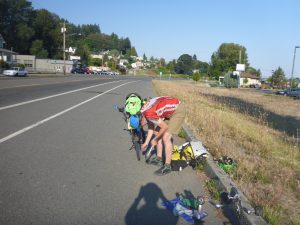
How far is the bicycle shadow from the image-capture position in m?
4.54

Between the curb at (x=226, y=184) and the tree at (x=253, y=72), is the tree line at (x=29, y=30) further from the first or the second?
the curb at (x=226, y=184)

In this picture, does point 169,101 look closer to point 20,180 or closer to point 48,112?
point 20,180

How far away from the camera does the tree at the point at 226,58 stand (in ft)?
423

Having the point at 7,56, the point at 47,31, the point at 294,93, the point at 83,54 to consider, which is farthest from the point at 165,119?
the point at 83,54

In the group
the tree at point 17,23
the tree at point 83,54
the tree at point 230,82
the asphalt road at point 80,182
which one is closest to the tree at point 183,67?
the tree at point 83,54

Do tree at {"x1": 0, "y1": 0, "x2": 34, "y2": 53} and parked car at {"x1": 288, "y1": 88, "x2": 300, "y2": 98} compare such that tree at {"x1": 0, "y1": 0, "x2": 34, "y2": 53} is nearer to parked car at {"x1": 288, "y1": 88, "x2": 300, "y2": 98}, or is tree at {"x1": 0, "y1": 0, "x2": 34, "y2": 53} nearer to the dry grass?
parked car at {"x1": 288, "y1": 88, "x2": 300, "y2": 98}

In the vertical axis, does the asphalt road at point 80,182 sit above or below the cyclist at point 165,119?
below

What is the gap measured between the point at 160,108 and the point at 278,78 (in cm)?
10211

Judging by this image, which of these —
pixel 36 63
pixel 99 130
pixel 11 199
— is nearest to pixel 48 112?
pixel 99 130

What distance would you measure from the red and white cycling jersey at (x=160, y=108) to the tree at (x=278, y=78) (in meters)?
100

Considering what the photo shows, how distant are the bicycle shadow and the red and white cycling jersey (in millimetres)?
1523

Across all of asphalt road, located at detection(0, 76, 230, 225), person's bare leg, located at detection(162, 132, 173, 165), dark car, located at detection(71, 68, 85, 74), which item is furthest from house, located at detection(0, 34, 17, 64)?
person's bare leg, located at detection(162, 132, 173, 165)

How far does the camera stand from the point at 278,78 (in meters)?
102

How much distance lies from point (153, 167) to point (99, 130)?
13.4ft
